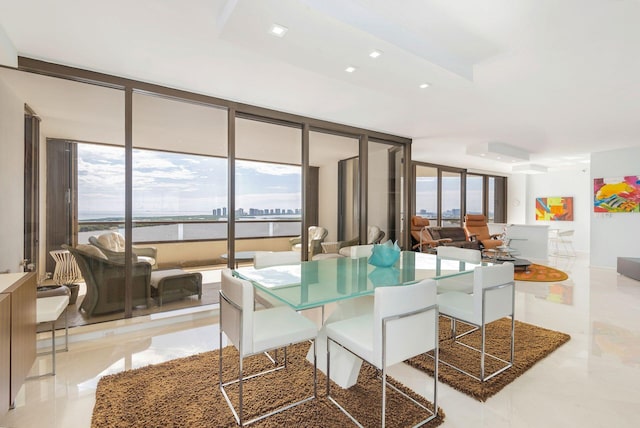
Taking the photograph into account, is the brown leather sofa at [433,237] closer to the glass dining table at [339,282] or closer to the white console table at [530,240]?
the white console table at [530,240]

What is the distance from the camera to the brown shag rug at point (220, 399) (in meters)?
1.80

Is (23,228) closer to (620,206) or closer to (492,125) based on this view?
(492,125)

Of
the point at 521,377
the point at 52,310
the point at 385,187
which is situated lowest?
the point at 521,377

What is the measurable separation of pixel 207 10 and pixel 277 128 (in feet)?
7.35

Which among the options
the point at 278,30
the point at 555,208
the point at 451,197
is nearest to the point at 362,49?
the point at 278,30

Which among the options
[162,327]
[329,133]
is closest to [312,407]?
[162,327]

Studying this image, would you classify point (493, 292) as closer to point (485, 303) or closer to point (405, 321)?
point (485, 303)

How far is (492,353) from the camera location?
2609 mm

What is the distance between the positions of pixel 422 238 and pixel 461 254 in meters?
3.50

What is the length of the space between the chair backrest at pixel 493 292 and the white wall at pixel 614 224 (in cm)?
608

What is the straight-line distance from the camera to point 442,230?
752 centimetres

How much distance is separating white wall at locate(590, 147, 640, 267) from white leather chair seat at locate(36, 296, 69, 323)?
9.01m

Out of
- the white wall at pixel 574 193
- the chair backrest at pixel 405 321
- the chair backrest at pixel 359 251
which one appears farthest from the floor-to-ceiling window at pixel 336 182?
the white wall at pixel 574 193

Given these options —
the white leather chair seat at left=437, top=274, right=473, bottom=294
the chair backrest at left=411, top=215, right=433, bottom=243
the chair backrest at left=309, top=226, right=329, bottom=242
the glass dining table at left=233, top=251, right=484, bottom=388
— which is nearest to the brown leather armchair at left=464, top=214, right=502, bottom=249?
the chair backrest at left=411, top=215, right=433, bottom=243
